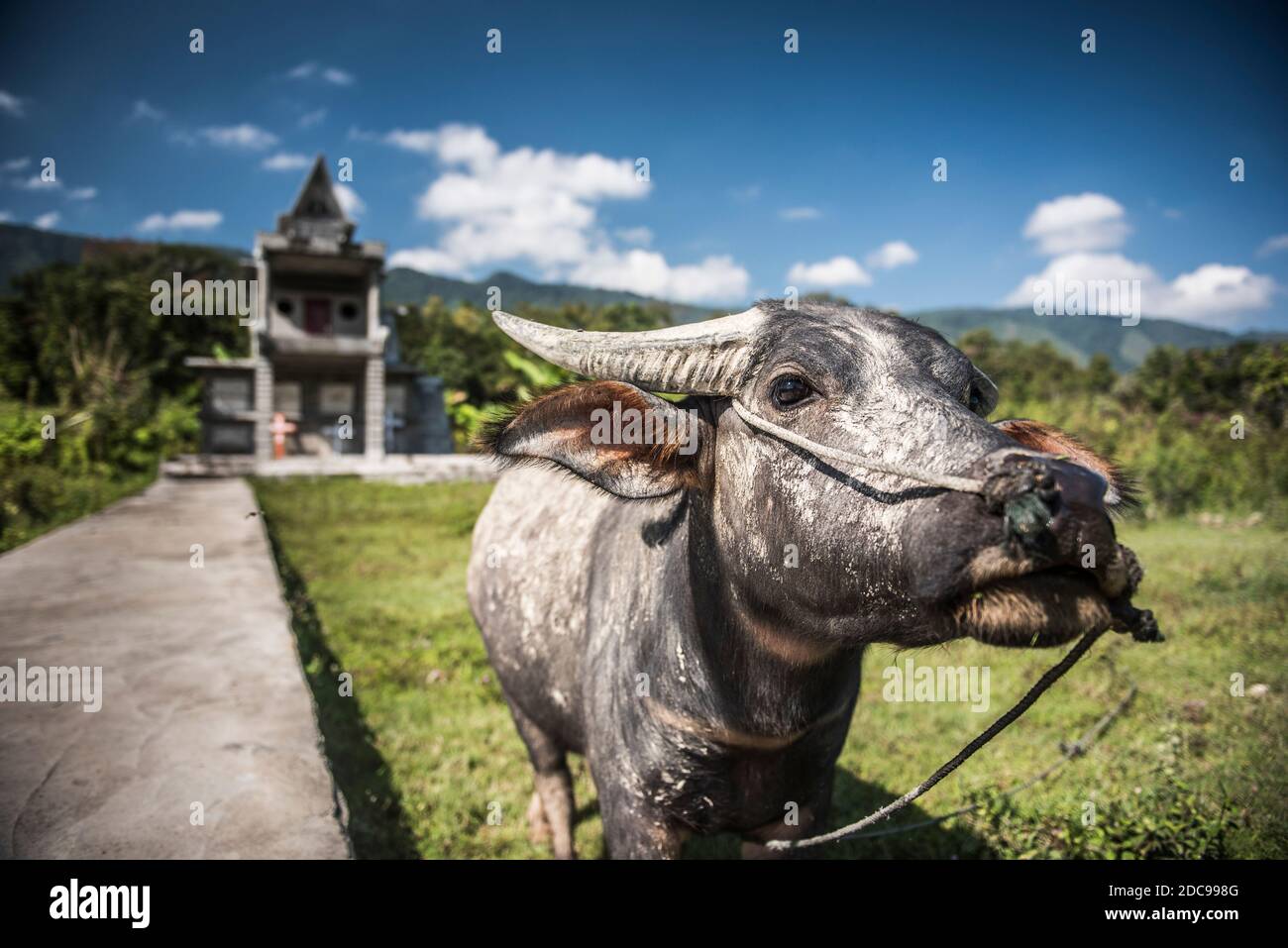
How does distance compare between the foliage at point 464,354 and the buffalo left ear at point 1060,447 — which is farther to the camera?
the foliage at point 464,354

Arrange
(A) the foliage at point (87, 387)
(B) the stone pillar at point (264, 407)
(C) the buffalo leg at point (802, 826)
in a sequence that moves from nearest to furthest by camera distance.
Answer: (C) the buffalo leg at point (802, 826), (A) the foliage at point (87, 387), (B) the stone pillar at point (264, 407)

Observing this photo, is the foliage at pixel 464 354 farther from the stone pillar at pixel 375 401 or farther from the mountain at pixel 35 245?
the mountain at pixel 35 245

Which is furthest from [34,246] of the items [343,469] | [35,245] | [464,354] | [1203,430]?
[1203,430]

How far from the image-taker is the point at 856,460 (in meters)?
1.52

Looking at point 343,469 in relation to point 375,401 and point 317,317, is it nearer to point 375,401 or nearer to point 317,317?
point 375,401

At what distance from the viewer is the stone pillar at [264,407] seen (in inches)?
830

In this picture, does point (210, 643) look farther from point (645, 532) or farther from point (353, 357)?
point (353, 357)

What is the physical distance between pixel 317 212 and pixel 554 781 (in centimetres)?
2702

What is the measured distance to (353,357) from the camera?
23.2 meters

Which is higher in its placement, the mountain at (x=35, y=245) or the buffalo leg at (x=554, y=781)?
the mountain at (x=35, y=245)

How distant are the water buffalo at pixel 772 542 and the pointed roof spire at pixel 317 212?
2578cm

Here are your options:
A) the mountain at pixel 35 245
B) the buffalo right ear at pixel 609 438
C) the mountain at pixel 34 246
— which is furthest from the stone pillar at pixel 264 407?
the mountain at pixel 35 245
